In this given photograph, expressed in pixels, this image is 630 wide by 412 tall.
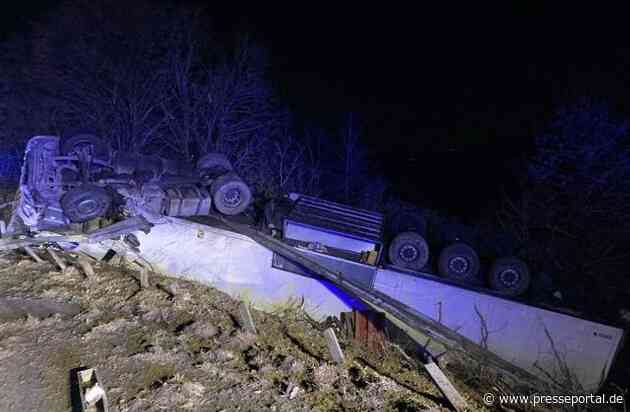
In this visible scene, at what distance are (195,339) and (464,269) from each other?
566 cm

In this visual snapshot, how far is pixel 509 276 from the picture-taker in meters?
8.38

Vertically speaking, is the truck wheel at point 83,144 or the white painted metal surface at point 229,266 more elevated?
the truck wheel at point 83,144

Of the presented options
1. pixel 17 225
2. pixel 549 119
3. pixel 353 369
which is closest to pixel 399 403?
pixel 353 369

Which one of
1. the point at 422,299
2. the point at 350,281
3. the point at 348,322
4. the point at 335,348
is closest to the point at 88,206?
the point at 335,348

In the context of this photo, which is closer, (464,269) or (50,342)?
(50,342)

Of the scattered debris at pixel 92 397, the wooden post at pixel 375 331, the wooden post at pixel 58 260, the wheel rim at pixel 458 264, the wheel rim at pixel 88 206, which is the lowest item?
the wooden post at pixel 375 331

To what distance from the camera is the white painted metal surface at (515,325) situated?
813 cm

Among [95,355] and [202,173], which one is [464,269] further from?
[95,355]

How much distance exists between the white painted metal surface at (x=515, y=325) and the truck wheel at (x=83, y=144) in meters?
6.11

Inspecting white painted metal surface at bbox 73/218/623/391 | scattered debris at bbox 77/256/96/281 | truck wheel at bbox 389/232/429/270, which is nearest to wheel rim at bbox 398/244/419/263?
truck wheel at bbox 389/232/429/270

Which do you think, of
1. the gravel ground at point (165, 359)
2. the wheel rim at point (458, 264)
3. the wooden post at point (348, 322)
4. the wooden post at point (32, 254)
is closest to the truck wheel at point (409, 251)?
the wheel rim at point (458, 264)

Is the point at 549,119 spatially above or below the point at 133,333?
above

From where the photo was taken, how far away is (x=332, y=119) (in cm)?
2052

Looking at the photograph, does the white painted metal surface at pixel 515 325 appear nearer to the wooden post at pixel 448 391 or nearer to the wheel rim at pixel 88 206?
the wooden post at pixel 448 391
